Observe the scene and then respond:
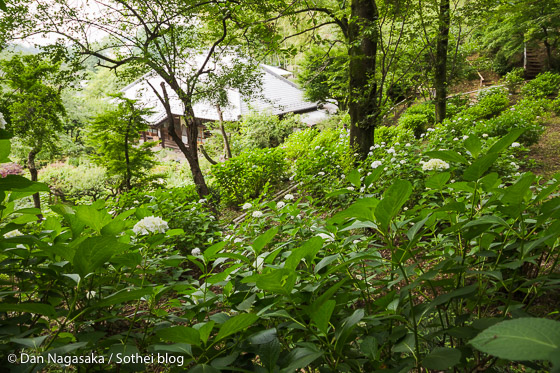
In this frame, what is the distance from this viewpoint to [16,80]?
6.71m

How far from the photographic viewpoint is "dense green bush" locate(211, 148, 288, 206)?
6.31 meters

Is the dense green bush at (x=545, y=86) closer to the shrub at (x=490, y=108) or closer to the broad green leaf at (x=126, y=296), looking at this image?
the shrub at (x=490, y=108)

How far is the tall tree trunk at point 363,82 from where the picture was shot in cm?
396

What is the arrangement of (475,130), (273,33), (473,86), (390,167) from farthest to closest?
(473,86), (475,130), (273,33), (390,167)

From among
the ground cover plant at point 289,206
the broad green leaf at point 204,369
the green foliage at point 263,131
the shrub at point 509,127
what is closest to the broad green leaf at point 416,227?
the ground cover plant at point 289,206

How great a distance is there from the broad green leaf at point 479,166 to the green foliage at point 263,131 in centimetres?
1187

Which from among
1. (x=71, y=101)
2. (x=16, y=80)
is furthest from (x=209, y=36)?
(x=71, y=101)

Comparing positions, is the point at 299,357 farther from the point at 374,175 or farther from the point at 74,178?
the point at 74,178

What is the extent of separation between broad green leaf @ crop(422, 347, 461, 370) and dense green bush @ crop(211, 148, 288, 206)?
5668mm

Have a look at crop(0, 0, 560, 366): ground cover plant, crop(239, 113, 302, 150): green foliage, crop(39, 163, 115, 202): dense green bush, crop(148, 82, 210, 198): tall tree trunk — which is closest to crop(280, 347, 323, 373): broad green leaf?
crop(0, 0, 560, 366): ground cover plant

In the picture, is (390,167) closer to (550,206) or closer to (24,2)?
(550,206)

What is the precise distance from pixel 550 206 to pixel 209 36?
23.7 ft

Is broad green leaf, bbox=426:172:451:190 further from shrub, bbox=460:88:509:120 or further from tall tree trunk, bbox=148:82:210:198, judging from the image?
shrub, bbox=460:88:509:120

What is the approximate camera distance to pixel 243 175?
250 inches
